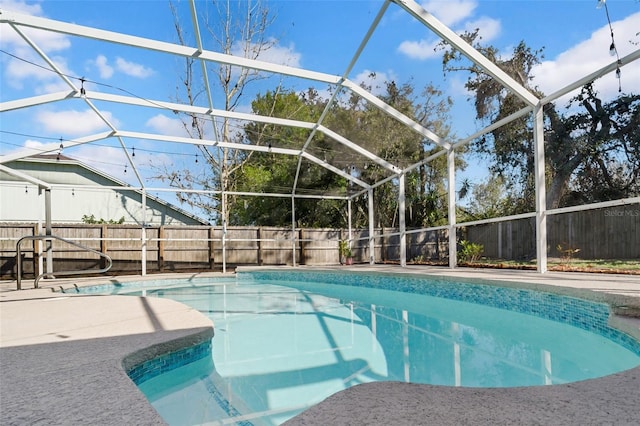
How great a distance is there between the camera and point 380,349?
3.45m

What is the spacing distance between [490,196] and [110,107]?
11.0 meters

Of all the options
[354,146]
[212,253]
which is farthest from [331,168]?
[212,253]

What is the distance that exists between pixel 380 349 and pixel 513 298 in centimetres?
218

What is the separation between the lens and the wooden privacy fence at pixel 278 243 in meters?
8.79

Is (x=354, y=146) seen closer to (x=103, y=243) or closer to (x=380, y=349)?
(x=380, y=349)

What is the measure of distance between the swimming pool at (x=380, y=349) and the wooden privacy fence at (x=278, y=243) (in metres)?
Result: 4.03

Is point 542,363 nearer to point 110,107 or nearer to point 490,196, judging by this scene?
point 110,107

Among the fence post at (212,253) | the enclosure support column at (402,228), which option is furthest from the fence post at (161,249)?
the enclosure support column at (402,228)

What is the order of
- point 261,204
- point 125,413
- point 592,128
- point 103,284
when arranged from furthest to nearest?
point 261,204
point 592,128
point 103,284
point 125,413

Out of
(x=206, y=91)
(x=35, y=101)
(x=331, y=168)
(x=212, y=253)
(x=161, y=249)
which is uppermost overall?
(x=206, y=91)

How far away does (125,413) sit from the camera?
136 cm

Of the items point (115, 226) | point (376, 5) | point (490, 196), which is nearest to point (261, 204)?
point (115, 226)

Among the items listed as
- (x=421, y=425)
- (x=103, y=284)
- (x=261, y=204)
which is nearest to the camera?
(x=421, y=425)

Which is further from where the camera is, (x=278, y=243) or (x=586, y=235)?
(x=278, y=243)
